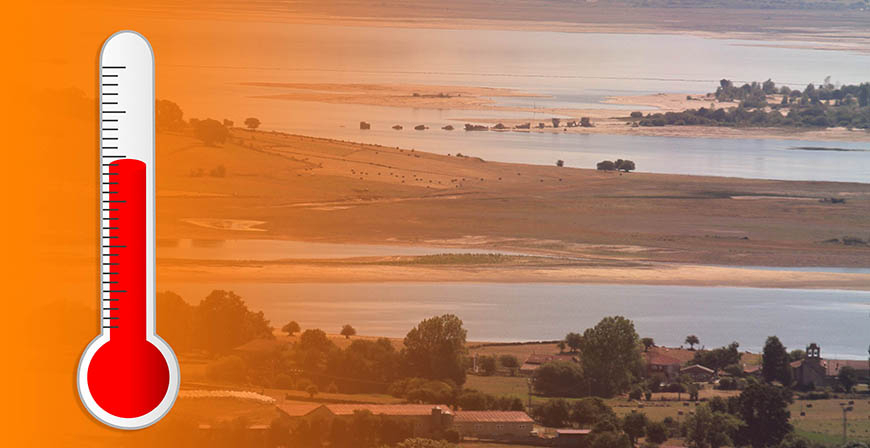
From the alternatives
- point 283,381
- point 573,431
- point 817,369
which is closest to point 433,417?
point 573,431

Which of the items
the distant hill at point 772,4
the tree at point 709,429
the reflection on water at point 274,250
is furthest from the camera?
the distant hill at point 772,4

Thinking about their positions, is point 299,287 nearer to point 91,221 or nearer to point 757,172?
point 91,221

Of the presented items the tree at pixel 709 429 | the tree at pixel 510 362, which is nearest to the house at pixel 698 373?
the tree at pixel 510 362

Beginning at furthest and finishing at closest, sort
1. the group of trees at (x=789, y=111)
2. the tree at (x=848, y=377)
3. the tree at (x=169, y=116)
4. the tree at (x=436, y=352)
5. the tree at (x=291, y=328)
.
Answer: the group of trees at (x=789, y=111), the tree at (x=169, y=116), the tree at (x=848, y=377), the tree at (x=291, y=328), the tree at (x=436, y=352)

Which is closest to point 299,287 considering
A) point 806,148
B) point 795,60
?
point 806,148

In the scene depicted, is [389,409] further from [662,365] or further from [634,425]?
[662,365]

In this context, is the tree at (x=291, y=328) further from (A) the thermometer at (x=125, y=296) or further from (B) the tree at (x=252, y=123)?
(B) the tree at (x=252, y=123)
